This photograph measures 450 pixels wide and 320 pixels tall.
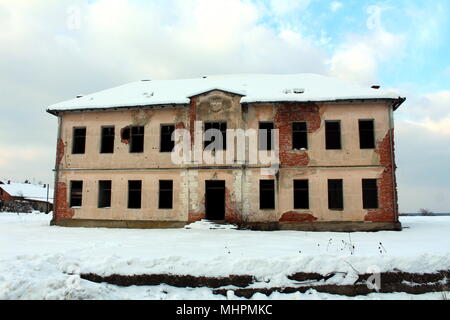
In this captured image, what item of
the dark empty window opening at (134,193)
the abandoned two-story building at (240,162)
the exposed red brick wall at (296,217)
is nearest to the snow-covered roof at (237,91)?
the abandoned two-story building at (240,162)

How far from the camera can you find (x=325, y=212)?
17.5 m

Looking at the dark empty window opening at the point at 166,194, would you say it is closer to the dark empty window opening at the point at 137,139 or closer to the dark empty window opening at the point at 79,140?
the dark empty window opening at the point at 137,139

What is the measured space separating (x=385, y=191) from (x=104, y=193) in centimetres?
1458

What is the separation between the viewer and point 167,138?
63.4 feet

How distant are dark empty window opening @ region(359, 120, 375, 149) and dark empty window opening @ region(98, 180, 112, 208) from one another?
13.5 metres

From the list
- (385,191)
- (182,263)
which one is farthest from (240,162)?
(182,263)

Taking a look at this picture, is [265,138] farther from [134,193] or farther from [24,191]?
[24,191]

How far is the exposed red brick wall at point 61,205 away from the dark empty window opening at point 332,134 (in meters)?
14.0

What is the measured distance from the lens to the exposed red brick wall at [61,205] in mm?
19438

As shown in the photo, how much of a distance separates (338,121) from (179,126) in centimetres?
826

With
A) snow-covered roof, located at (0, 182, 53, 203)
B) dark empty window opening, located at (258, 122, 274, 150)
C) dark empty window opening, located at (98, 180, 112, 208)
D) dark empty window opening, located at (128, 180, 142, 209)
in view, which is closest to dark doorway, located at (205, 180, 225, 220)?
dark empty window opening, located at (258, 122, 274, 150)

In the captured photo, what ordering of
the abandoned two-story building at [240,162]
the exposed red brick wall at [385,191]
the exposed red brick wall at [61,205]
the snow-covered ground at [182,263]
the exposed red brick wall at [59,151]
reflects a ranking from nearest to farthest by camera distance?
the snow-covered ground at [182,263] → the exposed red brick wall at [385,191] → the abandoned two-story building at [240,162] → the exposed red brick wall at [61,205] → the exposed red brick wall at [59,151]

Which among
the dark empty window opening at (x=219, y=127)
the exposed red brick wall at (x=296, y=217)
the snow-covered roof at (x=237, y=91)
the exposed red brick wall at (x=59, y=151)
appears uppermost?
the snow-covered roof at (x=237, y=91)
